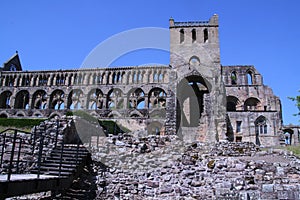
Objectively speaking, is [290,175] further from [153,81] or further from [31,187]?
[153,81]

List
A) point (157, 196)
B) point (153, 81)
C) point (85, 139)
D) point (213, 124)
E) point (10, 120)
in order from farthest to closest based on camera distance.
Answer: point (153, 81)
point (10, 120)
point (213, 124)
point (85, 139)
point (157, 196)

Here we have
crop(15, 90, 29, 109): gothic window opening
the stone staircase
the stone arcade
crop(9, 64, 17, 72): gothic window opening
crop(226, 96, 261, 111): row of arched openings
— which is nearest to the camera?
the stone staircase

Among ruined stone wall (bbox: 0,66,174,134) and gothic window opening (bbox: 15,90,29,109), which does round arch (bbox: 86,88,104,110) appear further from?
gothic window opening (bbox: 15,90,29,109)

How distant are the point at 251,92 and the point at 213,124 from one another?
71.2 ft

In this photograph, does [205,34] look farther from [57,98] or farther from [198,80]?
[57,98]

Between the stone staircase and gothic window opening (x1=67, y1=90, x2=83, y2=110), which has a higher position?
gothic window opening (x1=67, y1=90, x2=83, y2=110)

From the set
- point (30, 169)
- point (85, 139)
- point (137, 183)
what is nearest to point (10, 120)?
point (85, 139)

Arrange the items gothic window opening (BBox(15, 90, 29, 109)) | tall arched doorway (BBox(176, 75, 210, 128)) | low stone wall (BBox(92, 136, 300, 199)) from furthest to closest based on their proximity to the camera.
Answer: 1. gothic window opening (BBox(15, 90, 29, 109))
2. tall arched doorway (BBox(176, 75, 210, 128))
3. low stone wall (BBox(92, 136, 300, 199))

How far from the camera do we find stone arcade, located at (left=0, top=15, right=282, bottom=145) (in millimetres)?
21938

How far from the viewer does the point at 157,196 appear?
8922 millimetres

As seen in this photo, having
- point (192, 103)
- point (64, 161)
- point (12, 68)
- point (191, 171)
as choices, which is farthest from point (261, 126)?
point (12, 68)

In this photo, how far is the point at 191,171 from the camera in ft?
29.8

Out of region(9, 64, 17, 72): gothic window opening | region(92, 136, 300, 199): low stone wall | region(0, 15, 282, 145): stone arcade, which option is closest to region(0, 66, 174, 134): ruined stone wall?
region(0, 15, 282, 145): stone arcade

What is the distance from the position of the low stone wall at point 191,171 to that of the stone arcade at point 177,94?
344 inches
